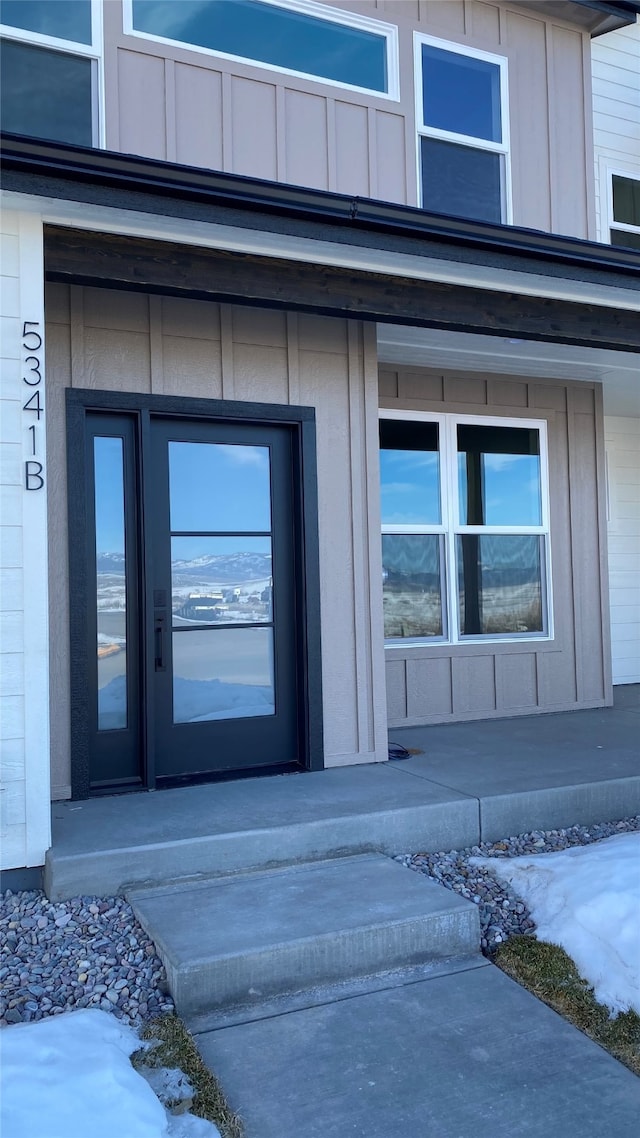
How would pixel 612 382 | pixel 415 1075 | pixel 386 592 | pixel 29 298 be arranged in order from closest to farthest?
pixel 415 1075
pixel 29 298
pixel 386 592
pixel 612 382

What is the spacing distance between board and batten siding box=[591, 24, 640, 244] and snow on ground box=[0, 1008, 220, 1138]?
7450 millimetres

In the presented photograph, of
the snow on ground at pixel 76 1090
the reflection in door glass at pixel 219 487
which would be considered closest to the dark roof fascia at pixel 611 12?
the reflection in door glass at pixel 219 487

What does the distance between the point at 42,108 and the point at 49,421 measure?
173 cm

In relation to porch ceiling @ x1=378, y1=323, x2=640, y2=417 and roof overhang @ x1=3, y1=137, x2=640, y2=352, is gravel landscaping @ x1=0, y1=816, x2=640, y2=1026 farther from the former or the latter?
porch ceiling @ x1=378, y1=323, x2=640, y2=417

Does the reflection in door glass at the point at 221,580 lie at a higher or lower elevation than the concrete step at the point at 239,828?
higher

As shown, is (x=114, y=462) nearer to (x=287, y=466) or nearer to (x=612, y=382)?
(x=287, y=466)

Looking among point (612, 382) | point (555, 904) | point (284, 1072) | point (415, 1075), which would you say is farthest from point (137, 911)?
point (612, 382)

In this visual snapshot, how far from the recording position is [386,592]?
673 centimetres

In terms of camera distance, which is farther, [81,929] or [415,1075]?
[81,929]

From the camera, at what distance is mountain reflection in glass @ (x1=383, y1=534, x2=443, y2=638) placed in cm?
672

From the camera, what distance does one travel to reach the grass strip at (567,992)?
2.90 metres

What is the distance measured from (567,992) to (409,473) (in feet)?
14.2

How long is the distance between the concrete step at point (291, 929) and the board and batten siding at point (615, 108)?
6.35 m

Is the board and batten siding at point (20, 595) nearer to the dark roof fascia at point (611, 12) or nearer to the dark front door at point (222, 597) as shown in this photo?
the dark front door at point (222, 597)
